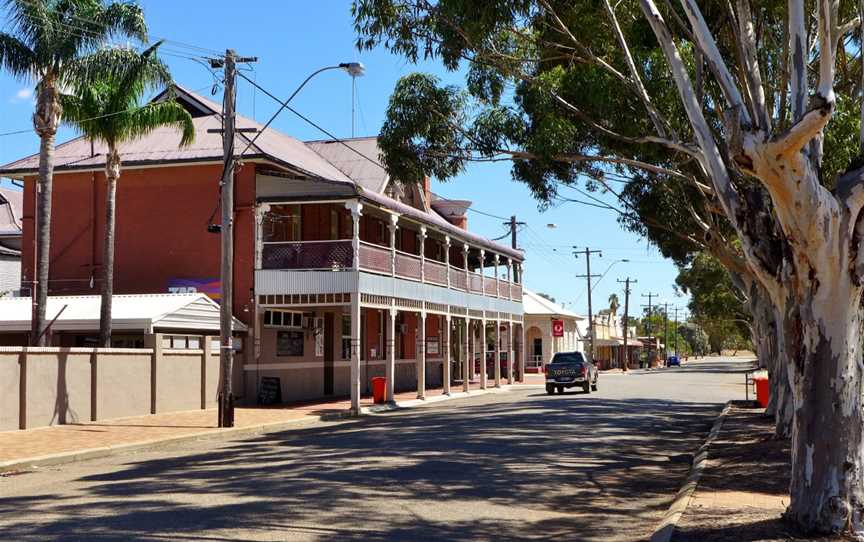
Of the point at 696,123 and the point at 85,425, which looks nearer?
the point at 696,123

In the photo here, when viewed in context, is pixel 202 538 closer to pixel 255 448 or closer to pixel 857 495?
pixel 857 495

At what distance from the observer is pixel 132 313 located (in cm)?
2427

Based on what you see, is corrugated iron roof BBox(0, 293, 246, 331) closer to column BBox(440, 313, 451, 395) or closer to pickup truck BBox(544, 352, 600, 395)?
column BBox(440, 313, 451, 395)

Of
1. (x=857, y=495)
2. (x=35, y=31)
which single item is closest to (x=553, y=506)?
(x=857, y=495)

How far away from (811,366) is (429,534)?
12.5 feet

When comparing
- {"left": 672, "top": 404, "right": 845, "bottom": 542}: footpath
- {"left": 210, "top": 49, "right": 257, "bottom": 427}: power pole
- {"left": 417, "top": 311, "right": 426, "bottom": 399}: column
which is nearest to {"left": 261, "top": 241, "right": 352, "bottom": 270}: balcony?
{"left": 417, "top": 311, "right": 426, "bottom": 399}: column

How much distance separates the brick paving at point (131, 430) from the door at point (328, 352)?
205 inches

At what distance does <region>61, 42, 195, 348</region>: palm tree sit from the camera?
74.7 ft

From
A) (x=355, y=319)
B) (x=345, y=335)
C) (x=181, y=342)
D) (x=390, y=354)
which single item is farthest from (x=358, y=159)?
A: (x=181, y=342)

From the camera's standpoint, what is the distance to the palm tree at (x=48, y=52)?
69.9 feet

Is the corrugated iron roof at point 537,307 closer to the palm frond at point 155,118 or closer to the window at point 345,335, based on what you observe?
the window at point 345,335

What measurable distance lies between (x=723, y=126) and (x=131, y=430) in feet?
43.7

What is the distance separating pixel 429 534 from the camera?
8836 mm

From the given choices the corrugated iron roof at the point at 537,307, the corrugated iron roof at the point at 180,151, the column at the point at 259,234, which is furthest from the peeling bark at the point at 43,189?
the corrugated iron roof at the point at 537,307
